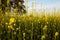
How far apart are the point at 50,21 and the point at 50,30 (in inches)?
16.8

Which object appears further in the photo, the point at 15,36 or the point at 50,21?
the point at 50,21

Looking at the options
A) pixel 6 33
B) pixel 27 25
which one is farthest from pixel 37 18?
pixel 6 33

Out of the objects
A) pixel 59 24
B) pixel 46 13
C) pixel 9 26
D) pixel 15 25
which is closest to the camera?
pixel 9 26

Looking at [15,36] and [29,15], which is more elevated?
[29,15]

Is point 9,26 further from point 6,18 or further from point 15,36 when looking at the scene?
point 6,18

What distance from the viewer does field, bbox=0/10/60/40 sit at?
5.43 m

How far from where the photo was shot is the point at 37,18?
6.33m

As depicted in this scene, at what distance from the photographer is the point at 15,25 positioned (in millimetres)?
5742

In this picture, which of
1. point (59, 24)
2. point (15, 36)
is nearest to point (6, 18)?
point (15, 36)

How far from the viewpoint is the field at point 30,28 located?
543cm

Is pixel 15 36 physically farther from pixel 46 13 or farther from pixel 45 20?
pixel 46 13

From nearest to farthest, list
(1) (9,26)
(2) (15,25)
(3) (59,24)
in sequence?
(1) (9,26)
(2) (15,25)
(3) (59,24)

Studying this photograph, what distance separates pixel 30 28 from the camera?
565 centimetres

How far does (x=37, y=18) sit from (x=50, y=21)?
0.41 metres
